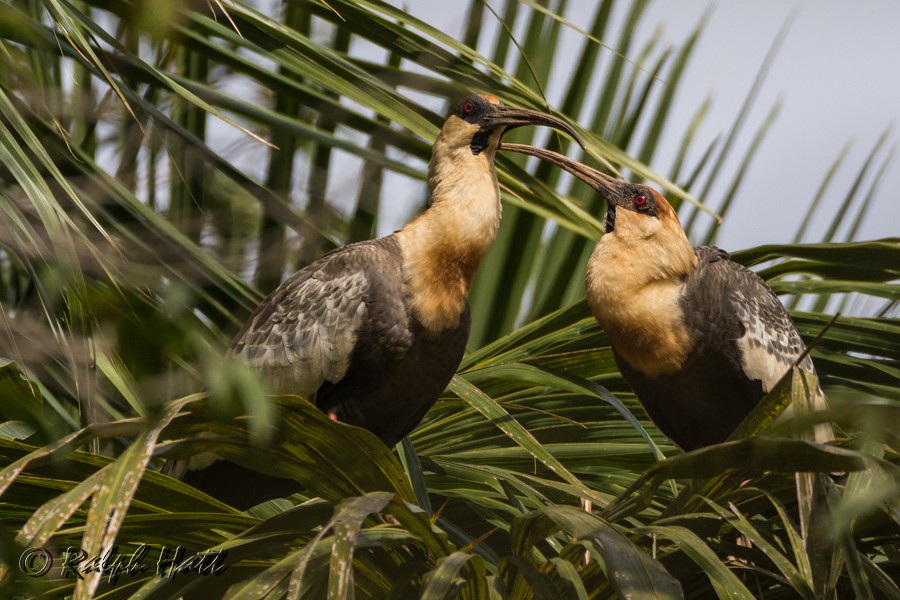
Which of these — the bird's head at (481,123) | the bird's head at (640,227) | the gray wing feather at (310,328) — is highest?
the bird's head at (481,123)

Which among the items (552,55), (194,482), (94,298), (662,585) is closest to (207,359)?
(94,298)

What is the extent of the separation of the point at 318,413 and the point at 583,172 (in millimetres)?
1923

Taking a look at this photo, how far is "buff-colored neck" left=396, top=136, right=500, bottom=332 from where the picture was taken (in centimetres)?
281

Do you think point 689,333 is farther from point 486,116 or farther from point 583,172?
point 486,116

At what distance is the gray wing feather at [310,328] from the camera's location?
2.80 m

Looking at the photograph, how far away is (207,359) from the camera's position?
89 cm

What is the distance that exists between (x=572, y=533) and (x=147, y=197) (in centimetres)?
190

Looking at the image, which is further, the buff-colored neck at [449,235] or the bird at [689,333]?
the bird at [689,333]

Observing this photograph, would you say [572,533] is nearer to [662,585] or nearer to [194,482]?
[662,585]

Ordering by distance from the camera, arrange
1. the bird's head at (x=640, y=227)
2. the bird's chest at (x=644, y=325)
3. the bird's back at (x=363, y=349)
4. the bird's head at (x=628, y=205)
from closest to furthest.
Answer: the bird's back at (x=363, y=349), the bird's chest at (x=644, y=325), the bird's head at (x=640, y=227), the bird's head at (x=628, y=205)

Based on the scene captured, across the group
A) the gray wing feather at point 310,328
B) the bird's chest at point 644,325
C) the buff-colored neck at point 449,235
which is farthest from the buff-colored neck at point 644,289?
the gray wing feather at point 310,328

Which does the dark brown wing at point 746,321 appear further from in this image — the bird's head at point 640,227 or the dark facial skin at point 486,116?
the dark facial skin at point 486,116

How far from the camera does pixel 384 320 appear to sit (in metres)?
2.77

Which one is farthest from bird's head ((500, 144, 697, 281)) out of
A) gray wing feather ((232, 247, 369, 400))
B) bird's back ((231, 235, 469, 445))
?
gray wing feather ((232, 247, 369, 400))
